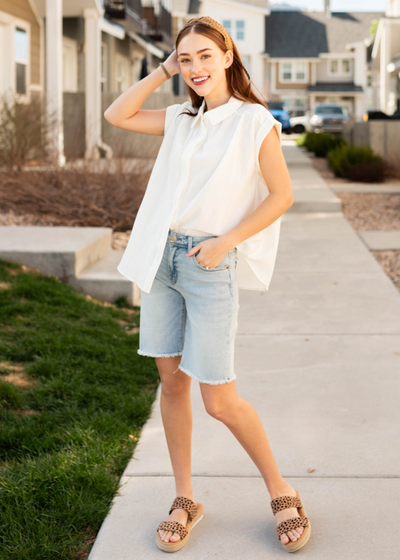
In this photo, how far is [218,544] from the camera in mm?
2549

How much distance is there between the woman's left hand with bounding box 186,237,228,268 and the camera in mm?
2285

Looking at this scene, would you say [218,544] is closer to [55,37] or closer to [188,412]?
[188,412]

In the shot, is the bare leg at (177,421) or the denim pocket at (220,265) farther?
the bare leg at (177,421)

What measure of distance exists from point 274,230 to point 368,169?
12071 mm

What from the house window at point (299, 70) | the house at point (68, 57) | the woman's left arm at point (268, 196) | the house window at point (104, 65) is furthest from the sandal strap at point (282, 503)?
the house window at point (299, 70)

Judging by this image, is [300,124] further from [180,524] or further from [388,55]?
[180,524]

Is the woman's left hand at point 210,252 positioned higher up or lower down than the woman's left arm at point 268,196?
lower down

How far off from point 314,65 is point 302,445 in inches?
2040

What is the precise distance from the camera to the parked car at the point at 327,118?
37812 mm

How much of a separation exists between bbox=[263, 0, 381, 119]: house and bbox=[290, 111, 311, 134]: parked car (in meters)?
6.79

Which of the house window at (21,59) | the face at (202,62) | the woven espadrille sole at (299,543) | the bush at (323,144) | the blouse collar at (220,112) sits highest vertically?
the house window at (21,59)

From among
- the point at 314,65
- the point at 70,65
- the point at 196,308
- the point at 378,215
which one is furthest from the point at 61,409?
the point at 314,65

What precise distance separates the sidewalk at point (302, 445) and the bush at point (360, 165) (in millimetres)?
8367

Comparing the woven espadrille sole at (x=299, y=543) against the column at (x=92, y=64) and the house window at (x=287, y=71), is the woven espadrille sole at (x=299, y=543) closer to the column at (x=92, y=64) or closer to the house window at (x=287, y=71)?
the column at (x=92, y=64)
